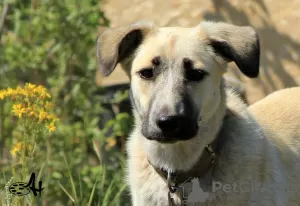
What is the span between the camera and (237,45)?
11.4 feet

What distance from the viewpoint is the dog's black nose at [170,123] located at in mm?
3230

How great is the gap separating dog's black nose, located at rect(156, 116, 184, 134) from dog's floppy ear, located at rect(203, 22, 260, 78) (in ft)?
1.63

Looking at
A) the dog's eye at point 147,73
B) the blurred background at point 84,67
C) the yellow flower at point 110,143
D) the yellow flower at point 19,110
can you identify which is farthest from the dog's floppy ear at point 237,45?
the yellow flower at point 110,143

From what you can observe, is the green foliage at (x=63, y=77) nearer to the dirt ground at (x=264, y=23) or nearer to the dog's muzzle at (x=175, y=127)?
the dirt ground at (x=264, y=23)

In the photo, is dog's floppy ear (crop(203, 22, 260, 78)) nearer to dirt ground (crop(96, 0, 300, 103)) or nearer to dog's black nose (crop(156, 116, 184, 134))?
dog's black nose (crop(156, 116, 184, 134))

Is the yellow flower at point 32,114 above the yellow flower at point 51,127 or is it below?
above

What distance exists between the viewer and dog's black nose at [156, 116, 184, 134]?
3.23 metres

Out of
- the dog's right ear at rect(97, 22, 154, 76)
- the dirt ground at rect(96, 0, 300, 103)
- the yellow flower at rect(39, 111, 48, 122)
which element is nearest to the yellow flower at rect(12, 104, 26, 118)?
the yellow flower at rect(39, 111, 48, 122)

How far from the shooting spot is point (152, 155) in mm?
3588

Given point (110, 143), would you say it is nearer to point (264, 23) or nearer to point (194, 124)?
point (264, 23)

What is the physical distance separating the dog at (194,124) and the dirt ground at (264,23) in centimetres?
254

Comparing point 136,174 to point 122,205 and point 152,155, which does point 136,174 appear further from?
point 122,205

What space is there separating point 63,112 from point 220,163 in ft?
9.03

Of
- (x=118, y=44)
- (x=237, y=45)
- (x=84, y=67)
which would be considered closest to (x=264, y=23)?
(x=84, y=67)
